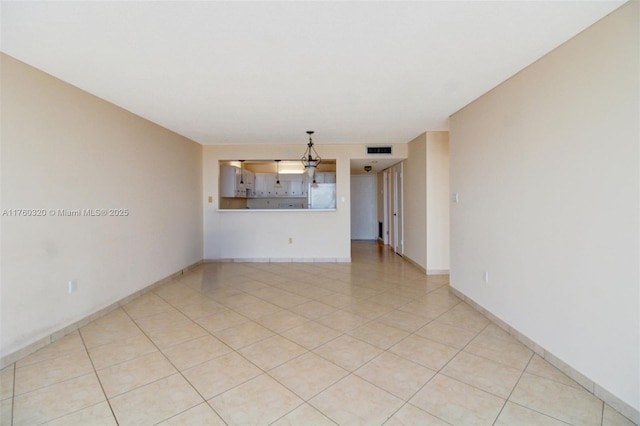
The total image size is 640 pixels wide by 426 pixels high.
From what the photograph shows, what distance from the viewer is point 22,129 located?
7.33 ft

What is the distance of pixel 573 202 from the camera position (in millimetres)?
1914

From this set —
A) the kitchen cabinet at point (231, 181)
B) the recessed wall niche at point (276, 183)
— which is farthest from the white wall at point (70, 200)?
the recessed wall niche at point (276, 183)

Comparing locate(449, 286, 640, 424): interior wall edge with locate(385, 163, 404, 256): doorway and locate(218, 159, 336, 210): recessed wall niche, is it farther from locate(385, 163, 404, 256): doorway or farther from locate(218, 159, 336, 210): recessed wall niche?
locate(218, 159, 336, 210): recessed wall niche

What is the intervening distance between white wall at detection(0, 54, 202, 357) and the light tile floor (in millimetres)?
343

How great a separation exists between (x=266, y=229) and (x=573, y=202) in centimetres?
480

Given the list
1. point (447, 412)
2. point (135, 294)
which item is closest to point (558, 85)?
point (447, 412)

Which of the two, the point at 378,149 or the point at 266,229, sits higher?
the point at 378,149

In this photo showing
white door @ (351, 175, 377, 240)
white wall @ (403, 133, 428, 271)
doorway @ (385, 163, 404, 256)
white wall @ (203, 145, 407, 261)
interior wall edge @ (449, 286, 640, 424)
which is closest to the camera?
interior wall edge @ (449, 286, 640, 424)

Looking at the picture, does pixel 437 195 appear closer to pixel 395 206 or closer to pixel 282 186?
pixel 395 206

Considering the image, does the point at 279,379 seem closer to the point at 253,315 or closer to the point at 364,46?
the point at 253,315

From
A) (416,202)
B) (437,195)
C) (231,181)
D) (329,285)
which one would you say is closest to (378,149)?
(416,202)

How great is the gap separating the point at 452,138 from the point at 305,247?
3375 millimetres

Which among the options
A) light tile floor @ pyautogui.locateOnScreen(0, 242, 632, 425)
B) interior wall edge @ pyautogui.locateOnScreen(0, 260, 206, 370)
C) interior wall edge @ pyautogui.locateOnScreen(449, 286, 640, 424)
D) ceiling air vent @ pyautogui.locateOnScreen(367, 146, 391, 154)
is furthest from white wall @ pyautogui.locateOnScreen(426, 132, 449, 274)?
interior wall edge @ pyautogui.locateOnScreen(0, 260, 206, 370)

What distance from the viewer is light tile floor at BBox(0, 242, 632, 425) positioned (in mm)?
1601
